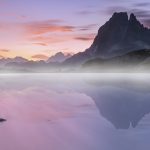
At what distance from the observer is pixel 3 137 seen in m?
28.5

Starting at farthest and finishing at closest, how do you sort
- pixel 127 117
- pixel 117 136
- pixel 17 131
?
pixel 127 117 → pixel 17 131 → pixel 117 136

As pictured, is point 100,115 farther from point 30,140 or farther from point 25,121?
point 30,140

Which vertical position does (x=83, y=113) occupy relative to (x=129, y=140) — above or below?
below

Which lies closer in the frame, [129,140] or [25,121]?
[129,140]

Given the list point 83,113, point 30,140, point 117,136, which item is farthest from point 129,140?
point 83,113

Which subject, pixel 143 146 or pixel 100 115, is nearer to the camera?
pixel 143 146

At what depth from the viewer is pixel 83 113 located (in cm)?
4388

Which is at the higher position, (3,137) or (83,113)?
(3,137)

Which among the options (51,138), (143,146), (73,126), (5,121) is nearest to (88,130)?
(73,126)

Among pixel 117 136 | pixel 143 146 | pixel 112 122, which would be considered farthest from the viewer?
pixel 112 122

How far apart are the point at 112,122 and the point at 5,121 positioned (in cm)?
1162

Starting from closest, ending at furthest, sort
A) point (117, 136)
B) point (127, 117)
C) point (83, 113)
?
point (117, 136) < point (127, 117) < point (83, 113)

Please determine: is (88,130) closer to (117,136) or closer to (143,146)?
(117,136)

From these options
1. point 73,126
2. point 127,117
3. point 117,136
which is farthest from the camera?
point 127,117
